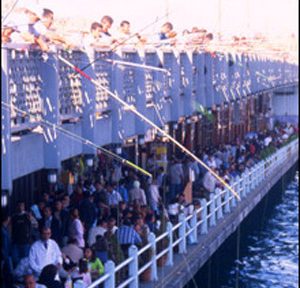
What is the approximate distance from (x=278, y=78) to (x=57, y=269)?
108ft

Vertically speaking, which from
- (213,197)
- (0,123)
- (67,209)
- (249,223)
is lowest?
(249,223)

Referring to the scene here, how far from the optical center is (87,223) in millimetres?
13352

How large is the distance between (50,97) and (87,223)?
5.81ft

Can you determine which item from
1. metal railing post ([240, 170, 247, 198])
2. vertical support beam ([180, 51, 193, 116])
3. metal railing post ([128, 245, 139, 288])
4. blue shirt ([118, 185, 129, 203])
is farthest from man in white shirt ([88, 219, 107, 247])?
metal railing post ([240, 170, 247, 198])

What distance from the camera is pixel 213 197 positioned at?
65.6 ft

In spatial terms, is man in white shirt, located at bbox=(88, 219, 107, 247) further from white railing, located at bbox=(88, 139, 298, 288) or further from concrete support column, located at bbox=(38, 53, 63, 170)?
concrete support column, located at bbox=(38, 53, 63, 170)

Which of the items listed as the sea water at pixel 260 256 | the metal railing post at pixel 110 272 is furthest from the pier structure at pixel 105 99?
the sea water at pixel 260 256

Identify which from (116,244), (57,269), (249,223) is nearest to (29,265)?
(57,269)

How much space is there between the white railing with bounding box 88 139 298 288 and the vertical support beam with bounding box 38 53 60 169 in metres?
1.47

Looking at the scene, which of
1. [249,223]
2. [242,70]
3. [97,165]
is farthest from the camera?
[242,70]

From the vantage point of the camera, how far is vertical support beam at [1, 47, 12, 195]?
1038 cm

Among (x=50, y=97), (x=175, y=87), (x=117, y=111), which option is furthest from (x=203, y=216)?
(x=50, y=97)

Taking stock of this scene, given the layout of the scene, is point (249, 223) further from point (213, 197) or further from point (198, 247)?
point (198, 247)

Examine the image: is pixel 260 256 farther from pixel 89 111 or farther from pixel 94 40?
pixel 94 40
